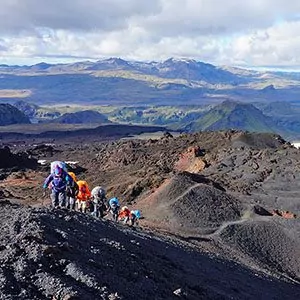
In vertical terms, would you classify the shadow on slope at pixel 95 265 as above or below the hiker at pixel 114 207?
above

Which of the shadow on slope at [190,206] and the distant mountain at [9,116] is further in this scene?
the distant mountain at [9,116]

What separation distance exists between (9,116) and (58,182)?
173 meters

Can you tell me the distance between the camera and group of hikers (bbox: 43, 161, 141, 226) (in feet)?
64.4

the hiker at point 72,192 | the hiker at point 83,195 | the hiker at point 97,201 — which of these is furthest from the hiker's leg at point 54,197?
the hiker at point 97,201

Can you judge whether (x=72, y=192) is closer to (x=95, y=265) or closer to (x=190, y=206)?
(x=95, y=265)

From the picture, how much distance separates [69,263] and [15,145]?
116 m

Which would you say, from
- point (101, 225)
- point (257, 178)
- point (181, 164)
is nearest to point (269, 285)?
point (101, 225)

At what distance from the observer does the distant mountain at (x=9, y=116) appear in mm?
183550

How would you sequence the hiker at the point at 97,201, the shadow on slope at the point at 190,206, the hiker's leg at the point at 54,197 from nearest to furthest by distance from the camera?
the hiker's leg at the point at 54,197 → the hiker at the point at 97,201 → the shadow on slope at the point at 190,206

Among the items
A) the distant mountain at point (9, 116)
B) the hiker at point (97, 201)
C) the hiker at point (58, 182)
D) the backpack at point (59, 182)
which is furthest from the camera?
the distant mountain at point (9, 116)

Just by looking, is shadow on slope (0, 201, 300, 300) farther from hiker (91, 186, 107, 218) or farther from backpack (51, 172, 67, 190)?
hiker (91, 186, 107, 218)

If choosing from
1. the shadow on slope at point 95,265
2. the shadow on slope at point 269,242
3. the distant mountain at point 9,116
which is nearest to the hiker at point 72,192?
the shadow on slope at point 95,265

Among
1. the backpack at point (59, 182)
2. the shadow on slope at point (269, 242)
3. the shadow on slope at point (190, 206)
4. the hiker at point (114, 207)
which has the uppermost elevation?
the backpack at point (59, 182)

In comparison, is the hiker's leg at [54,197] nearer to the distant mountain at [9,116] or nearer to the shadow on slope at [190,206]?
the shadow on slope at [190,206]
